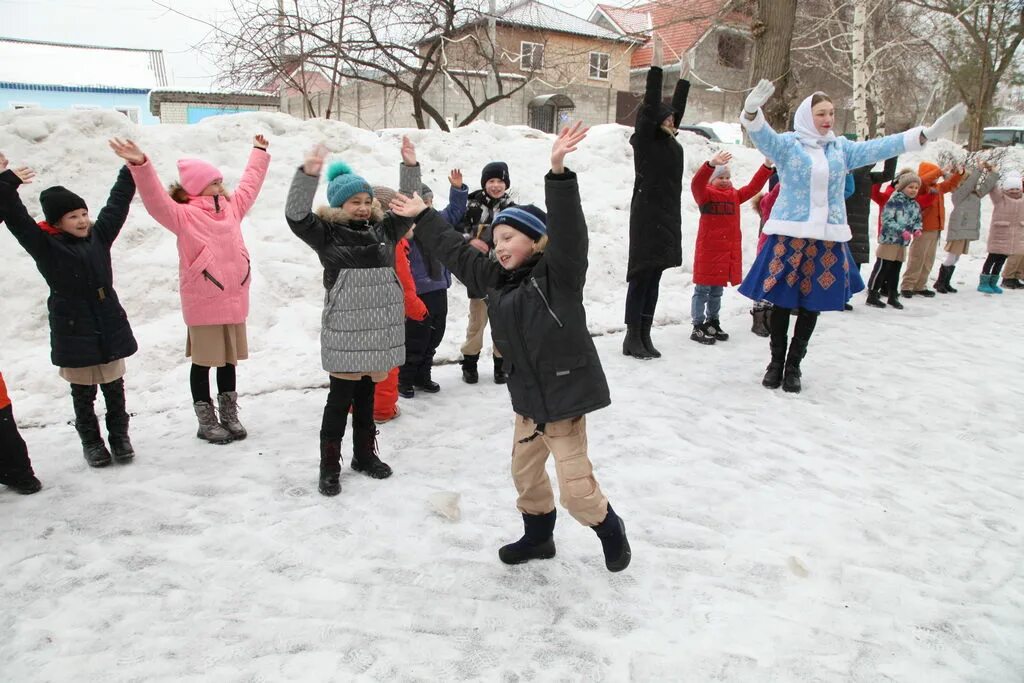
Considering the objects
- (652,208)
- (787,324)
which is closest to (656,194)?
(652,208)

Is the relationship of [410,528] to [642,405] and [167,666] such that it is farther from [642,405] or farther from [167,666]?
[642,405]

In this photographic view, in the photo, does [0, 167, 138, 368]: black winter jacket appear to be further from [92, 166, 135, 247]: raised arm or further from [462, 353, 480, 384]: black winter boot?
[462, 353, 480, 384]: black winter boot

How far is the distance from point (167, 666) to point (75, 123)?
7541 mm

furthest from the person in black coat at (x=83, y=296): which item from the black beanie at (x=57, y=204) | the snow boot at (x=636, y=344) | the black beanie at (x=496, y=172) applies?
the snow boot at (x=636, y=344)

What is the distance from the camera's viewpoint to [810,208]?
5051 mm

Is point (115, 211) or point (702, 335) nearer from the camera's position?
point (115, 211)

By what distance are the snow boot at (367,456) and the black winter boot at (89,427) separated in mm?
1452

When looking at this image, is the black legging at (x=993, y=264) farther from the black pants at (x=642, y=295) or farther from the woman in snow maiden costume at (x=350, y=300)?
the woman in snow maiden costume at (x=350, y=300)

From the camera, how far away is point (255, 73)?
39.9 feet

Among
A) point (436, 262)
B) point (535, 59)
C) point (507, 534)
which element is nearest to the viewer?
point (507, 534)

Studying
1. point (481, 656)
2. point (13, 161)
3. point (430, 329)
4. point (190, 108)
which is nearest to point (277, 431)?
point (430, 329)

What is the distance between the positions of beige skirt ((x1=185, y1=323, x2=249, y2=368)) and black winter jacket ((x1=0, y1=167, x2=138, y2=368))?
1.17 ft

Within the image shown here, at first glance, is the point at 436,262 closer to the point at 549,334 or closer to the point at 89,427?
the point at 89,427

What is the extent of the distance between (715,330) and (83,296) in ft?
18.0
